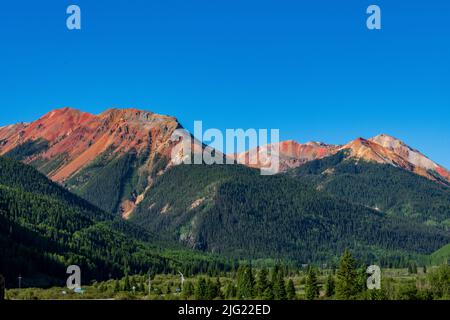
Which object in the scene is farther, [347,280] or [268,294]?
[268,294]

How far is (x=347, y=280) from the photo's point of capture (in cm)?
19262

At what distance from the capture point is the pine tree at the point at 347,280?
189 meters

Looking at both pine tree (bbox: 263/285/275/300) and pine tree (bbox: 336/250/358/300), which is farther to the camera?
pine tree (bbox: 263/285/275/300)

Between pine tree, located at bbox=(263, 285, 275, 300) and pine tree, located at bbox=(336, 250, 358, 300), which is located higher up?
pine tree, located at bbox=(336, 250, 358, 300)

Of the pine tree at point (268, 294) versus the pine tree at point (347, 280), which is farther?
the pine tree at point (268, 294)

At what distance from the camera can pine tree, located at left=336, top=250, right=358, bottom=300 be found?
189000 millimetres

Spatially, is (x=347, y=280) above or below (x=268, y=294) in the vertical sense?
above
